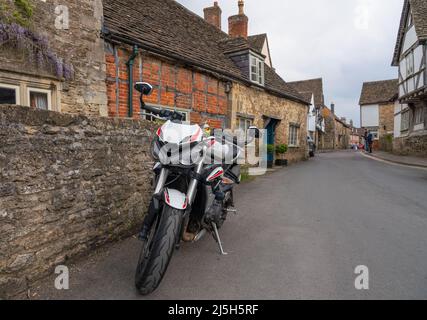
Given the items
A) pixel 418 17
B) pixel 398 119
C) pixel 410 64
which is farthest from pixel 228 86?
pixel 398 119

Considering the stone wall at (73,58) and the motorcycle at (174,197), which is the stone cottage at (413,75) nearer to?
the stone wall at (73,58)

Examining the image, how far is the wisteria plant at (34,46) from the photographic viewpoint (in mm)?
4859

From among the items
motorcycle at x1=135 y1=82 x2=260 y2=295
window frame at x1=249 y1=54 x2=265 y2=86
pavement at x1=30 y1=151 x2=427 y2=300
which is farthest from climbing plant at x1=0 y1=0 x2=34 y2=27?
window frame at x1=249 y1=54 x2=265 y2=86

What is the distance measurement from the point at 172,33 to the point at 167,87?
8.26 feet

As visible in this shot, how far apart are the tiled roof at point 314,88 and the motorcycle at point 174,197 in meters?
38.3

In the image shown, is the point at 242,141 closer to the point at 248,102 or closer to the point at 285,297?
the point at 285,297

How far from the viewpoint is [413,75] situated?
57.9 ft

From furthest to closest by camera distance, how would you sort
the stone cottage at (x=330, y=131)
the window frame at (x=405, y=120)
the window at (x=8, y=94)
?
the stone cottage at (x=330, y=131) → the window frame at (x=405, y=120) → the window at (x=8, y=94)

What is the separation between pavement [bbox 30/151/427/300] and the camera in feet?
8.79

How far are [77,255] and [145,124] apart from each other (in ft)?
7.10

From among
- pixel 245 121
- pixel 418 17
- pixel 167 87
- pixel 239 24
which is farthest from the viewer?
pixel 418 17

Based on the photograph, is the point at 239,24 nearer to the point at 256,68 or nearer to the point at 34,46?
the point at 256,68

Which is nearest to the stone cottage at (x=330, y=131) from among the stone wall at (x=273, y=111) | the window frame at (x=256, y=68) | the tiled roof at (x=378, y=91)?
the tiled roof at (x=378, y=91)
